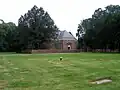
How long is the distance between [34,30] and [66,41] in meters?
22.1

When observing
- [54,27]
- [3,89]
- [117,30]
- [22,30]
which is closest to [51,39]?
[54,27]

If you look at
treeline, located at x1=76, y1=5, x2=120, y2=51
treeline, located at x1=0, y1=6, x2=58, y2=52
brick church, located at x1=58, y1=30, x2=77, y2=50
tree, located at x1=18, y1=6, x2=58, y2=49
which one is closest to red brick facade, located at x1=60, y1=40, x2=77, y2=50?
brick church, located at x1=58, y1=30, x2=77, y2=50

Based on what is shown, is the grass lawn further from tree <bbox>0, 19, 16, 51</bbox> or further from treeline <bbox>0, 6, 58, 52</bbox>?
tree <bbox>0, 19, 16, 51</bbox>

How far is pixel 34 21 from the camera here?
90.6m

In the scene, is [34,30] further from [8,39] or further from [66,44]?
[66,44]

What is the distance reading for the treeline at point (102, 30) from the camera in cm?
7519

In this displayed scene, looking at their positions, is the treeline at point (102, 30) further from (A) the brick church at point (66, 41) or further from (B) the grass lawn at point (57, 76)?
(B) the grass lawn at point (57, 76)

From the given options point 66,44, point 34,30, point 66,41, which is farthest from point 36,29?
point 66,44

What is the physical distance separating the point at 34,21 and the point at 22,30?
4820 mm

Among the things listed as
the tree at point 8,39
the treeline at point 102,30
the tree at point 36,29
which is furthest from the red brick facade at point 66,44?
the tree at point 8,39

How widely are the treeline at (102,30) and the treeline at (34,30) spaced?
10815 millimetres

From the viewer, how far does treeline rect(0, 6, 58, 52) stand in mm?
88750

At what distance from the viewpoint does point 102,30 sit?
256 ft

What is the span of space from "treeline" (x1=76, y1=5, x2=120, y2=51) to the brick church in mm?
8762
